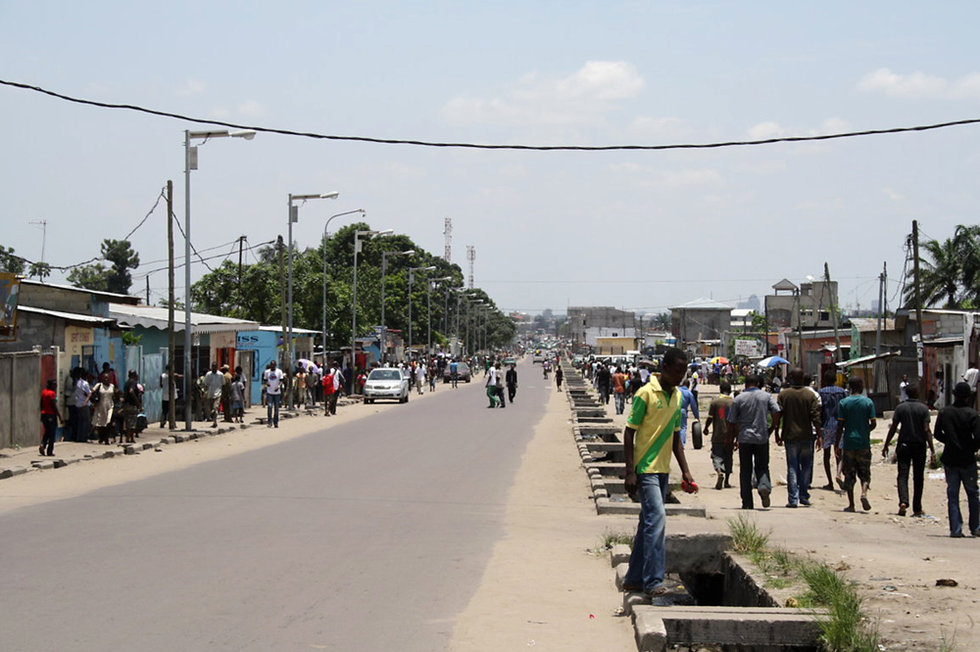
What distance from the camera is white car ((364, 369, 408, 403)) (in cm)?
4825

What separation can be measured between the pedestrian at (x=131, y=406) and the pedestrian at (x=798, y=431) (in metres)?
15.5

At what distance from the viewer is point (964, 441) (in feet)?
39.4

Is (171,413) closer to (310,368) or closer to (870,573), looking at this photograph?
(310,368)

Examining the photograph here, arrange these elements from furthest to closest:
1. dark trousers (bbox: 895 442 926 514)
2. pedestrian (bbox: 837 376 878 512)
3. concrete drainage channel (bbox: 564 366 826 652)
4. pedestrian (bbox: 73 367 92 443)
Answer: pedestrian (bbox: 73 367 92 443) → pedestrian (bbox: 837 376 878 512) → dark trousers (bbox: 895 442 926 514) → concrete drainage channel (bbox: 564 366 826 652)

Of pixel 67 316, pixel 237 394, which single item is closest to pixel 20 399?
pixel 67 316

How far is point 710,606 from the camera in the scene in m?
8.28

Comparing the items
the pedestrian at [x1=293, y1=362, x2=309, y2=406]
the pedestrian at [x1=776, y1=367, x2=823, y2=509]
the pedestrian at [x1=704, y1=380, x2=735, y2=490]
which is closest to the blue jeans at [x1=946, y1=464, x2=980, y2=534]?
the pedestrian at [x1=776, y1=367, x2=823, y2=509]

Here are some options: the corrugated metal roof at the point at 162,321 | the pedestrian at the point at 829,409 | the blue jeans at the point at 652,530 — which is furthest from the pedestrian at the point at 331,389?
the blue jeans at the point at 652,530

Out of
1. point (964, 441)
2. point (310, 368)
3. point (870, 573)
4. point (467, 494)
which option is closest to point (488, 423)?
point (310, 368)

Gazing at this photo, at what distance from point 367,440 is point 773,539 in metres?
15.7

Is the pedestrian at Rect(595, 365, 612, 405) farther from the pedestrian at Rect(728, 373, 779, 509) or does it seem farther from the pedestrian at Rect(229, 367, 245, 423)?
the pedestrian at Rect(728, 373, 779, 509)

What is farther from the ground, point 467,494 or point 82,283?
point 82,283

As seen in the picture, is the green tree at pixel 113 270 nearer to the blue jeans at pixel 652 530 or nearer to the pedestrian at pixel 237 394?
the pedestrian at pixel 237 394

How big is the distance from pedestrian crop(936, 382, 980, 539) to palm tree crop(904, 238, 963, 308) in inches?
1935
